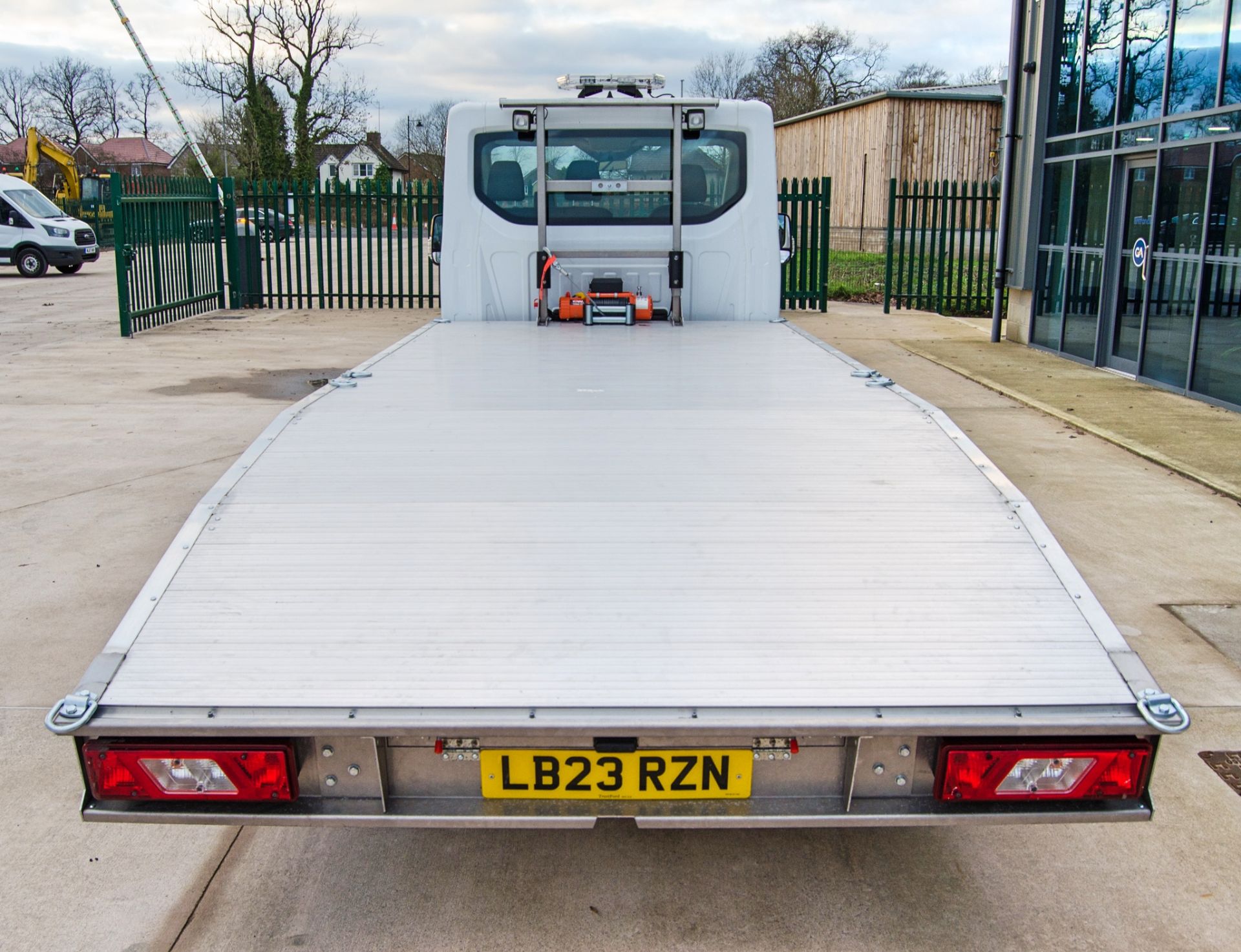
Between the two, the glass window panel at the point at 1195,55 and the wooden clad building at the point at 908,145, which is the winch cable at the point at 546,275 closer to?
the glass window panel at the point at 1195,55

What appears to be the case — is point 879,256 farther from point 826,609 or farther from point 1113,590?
point 826,609

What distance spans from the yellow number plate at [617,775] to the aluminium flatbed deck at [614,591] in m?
Answer: 0.17

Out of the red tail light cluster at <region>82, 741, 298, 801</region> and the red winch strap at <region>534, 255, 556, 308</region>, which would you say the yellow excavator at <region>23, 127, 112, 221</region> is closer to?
the red winch strap at <region>534, 255, 556, 308</region>

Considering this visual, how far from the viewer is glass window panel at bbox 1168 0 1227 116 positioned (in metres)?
8.87

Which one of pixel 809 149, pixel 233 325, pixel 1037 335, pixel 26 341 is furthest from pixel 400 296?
pixel 809 149

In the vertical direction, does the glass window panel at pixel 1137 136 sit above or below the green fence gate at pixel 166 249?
above

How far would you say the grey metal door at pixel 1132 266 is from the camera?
10023 millimetres

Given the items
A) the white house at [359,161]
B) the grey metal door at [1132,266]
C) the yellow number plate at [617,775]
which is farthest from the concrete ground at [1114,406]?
the white house at [359,161]

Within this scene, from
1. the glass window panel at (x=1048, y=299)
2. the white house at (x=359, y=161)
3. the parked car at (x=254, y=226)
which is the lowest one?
the glass window panel at (x=1048, y=299)

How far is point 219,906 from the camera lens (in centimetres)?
277

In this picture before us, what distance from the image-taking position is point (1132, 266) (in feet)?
34.0

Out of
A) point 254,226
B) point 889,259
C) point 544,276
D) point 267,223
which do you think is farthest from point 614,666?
point 254,226

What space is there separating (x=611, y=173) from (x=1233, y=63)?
556cm

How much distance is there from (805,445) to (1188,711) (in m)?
1.79
